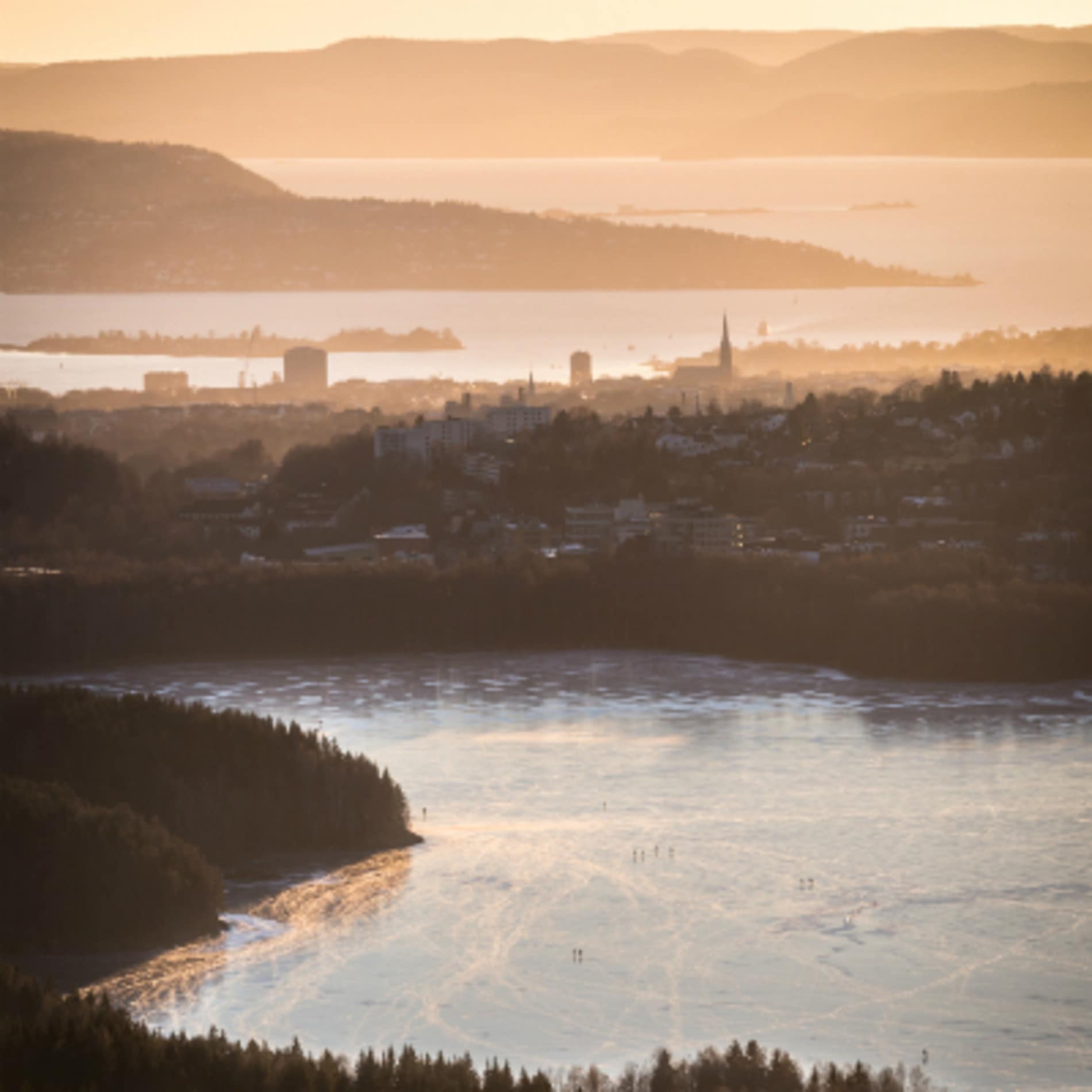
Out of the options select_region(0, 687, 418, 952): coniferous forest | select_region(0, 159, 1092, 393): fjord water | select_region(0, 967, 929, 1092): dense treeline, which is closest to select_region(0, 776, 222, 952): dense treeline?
select_region(0, 687, 418, 952): coniferous forest

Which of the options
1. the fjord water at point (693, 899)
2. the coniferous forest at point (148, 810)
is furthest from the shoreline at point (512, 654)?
the coniferous forest at point (148, 810)

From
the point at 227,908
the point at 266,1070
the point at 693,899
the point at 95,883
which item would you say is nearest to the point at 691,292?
the point at 693,899

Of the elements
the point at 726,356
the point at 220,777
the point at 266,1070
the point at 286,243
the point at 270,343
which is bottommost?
the point at 266,1070

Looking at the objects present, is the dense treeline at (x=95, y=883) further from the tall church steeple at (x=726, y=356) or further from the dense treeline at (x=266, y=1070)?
the tall church steeple at (x=726, y=356)

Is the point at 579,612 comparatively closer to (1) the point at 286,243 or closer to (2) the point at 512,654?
(2) the point at 512,654

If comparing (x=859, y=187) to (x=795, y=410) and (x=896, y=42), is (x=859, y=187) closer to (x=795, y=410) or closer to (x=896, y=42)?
(x=896, y=42)

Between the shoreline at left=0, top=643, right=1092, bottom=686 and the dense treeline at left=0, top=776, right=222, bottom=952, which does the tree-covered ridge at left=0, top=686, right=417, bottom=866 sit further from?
the shoreline at left=0, top=643, right=1092, bottom=686
